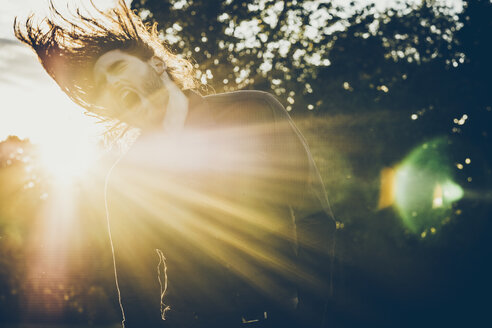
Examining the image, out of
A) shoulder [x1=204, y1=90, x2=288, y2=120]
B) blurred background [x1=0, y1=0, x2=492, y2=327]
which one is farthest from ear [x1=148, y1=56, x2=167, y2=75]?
blurred background [x1=0, y1=0, x2=492, y2=327]

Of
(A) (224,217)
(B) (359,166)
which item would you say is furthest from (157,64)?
(B) (359,166)

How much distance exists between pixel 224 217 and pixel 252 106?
607 millimetres

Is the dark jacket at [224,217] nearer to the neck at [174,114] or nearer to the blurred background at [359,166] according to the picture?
the neck at [174,114]

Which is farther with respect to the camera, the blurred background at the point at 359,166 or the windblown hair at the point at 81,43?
the blurred background at the point at 359,166

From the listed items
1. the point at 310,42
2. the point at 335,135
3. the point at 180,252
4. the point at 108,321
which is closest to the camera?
the point at 180,252

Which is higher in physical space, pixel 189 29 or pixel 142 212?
pixel 189 29

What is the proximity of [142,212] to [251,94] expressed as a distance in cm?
112

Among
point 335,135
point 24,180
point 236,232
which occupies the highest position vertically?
point 236,232

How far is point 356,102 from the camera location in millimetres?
9445

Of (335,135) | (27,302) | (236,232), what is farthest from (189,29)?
(27,302)

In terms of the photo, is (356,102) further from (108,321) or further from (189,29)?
(108,321)

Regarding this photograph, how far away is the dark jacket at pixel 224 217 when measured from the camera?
1.50 metres

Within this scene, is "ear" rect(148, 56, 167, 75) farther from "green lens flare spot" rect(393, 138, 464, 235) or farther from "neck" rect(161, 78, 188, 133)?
"green lens flare spot" rect(393, 138, 464, 235)

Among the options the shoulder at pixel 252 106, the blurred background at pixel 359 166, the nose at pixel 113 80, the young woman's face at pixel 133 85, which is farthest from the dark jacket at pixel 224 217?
the blurred background at pixel 359 166
